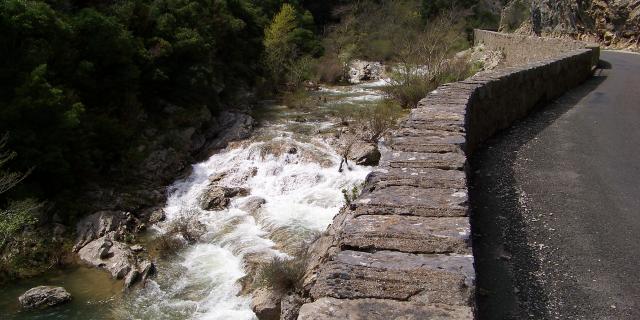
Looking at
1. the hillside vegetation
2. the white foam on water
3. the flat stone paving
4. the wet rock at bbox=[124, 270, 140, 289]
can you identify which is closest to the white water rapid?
the white foam on water

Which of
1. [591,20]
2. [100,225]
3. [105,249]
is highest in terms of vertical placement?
[591,20]

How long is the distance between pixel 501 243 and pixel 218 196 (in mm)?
11231

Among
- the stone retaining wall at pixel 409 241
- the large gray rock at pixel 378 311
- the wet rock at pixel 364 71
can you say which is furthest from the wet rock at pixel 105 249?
the wet rock at pixel 364 71

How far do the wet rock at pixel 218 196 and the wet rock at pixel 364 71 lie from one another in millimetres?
17518

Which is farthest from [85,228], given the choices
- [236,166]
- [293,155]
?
[293,155]

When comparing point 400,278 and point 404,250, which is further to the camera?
point 404,250

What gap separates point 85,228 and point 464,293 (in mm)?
12869

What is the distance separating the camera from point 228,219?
13445 mm

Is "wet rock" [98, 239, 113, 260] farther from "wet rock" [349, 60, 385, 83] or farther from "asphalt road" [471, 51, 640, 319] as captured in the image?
"wet rock" [349, 60, 385, 83]

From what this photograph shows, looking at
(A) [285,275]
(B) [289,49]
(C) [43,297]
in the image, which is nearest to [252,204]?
(C) [43,297]

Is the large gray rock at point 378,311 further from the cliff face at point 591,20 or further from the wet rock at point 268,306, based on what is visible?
the cliff face at point 591,20

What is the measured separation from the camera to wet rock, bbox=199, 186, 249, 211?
46.9 feet

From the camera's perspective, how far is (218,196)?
47.7 ft

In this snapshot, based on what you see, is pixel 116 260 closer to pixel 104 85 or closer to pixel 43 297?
pixel 43 297
